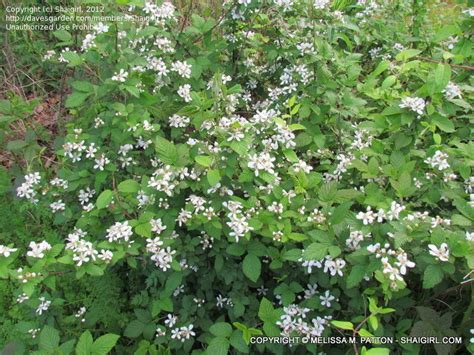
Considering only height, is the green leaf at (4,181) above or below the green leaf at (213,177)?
above

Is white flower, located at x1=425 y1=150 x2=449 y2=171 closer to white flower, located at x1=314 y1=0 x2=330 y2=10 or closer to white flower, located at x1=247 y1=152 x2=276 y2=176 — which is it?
white flower, located at x1=247 y1=152 x2=276 y2=176

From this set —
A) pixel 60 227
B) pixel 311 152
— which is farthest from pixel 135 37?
pixel 60 227

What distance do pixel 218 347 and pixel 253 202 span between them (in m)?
0.63

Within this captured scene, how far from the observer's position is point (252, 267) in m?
1.95

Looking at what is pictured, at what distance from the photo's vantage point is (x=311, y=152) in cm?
241

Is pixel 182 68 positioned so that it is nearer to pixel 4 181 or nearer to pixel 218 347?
pixel 218 347

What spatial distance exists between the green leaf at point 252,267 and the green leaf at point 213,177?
15.4 inches

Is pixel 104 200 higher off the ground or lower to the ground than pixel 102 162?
lower

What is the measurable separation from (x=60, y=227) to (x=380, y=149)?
212cm

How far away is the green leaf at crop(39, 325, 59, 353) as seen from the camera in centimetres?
194

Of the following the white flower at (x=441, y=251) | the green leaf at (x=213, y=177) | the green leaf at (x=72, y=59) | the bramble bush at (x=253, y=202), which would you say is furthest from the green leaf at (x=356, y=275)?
the green leaf at (x=72, y=59)

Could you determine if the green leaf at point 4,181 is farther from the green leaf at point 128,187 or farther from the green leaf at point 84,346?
the green leaf at point 84,346

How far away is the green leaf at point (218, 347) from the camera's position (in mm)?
1878

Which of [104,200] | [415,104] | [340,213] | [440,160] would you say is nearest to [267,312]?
[340,213]
